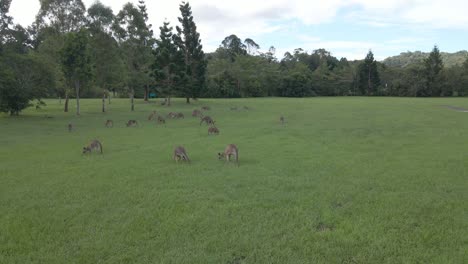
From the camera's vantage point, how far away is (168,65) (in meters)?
53.5

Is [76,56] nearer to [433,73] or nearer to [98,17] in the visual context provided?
[98,17]

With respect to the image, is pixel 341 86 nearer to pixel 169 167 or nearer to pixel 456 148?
pixel 456 148

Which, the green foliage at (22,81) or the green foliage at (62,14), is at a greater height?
the green foliage at (62,14)

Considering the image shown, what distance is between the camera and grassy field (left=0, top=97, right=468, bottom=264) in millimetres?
6844

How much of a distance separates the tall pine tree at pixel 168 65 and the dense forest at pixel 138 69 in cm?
15

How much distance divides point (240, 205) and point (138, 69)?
144 feet

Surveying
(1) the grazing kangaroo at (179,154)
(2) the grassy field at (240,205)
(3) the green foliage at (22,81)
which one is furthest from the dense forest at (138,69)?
(1) the grazing kangaroo at (179,154)

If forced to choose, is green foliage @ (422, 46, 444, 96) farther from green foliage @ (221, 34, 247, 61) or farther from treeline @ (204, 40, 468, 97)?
green foliage @ (221, 34, 247, 61)

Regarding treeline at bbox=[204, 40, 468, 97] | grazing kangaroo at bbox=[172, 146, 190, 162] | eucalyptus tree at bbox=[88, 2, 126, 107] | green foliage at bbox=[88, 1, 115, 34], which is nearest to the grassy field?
grazing kangaroo at bbox=[172, 146, 190, 162]

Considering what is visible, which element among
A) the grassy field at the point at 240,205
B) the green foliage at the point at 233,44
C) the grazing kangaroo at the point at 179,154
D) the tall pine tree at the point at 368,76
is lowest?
the grassy field at the point at 240,205

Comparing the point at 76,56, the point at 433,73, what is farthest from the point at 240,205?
the point at 433,73

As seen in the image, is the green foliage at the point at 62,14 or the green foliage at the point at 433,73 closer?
the green foliage at the point at 62,14

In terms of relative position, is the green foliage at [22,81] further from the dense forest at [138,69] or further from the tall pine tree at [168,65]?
the tall pine tree at [168,65]

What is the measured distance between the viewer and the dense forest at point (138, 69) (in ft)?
116
